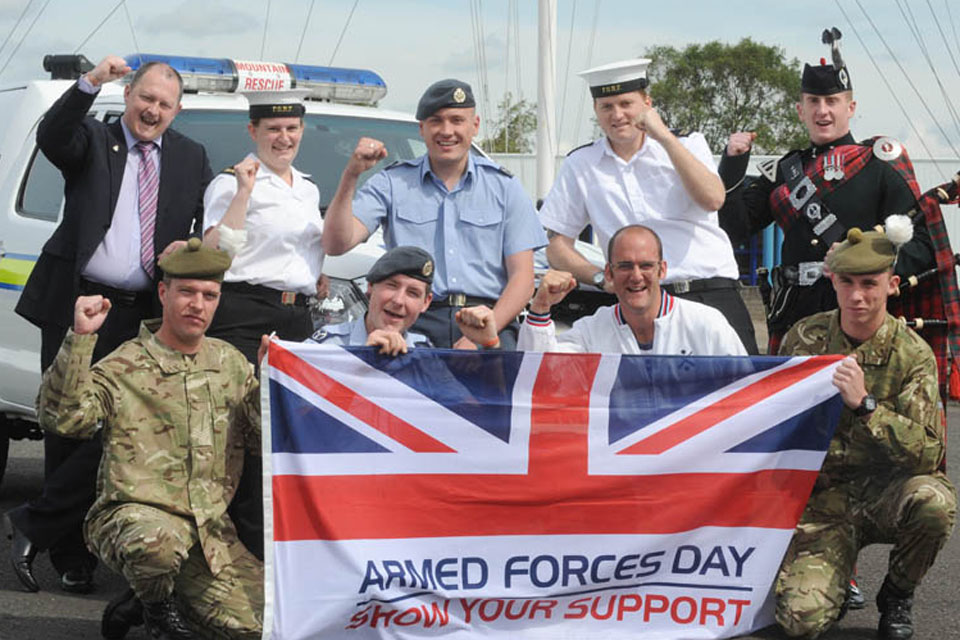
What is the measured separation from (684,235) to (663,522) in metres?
1.53

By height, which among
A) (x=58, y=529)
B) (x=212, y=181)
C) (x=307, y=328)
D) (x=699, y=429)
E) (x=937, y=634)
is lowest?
(x=937, y=634)

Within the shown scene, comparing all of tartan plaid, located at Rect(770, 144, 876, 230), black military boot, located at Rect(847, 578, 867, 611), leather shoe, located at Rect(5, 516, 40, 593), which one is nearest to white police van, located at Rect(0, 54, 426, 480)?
leather shoe, located at Rect(5, 516, 40, 593)

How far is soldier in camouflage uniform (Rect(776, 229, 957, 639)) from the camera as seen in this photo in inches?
214

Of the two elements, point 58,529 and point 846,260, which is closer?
point 846,260

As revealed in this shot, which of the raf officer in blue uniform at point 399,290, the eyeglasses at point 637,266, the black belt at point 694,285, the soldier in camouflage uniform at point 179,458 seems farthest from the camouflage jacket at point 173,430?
the black belt at point 694,285

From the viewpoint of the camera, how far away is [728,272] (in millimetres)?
6523

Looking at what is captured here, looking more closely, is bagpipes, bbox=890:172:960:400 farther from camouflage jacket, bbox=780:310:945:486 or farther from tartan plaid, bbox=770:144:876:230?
camouflage jacket, bbox=780:310:945:486

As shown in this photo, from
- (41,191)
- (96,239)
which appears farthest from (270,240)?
(41,191)

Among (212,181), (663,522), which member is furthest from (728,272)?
(212,181)

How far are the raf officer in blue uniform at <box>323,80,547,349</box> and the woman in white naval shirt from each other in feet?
0.64

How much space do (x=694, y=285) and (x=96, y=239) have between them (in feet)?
8.34

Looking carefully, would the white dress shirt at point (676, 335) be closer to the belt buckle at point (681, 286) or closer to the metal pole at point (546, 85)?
the belt buckle at point (681, 286)

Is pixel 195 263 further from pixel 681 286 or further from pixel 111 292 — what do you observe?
pixel 681 286

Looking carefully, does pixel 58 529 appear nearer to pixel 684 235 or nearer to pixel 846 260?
pixel 684 235
